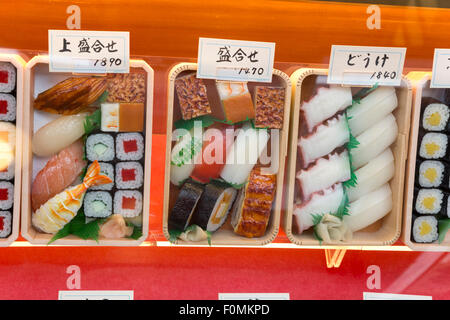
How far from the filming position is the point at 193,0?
1.62m


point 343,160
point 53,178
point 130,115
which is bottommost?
point 53,178

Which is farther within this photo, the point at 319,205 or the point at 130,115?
the point at 319,205

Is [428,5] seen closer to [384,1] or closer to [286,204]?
[384,1]

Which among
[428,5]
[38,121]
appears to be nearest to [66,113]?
[38,121]

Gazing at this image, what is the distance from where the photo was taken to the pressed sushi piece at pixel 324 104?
1512 mm

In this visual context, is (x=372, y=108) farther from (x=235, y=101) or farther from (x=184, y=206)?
(x=184, y=206)

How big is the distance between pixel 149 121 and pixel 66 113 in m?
0.29

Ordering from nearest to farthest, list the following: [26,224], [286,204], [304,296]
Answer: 1. [26,224]
2. [286,204]
3. [304,296]

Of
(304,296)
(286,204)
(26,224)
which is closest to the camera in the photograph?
(26,224)

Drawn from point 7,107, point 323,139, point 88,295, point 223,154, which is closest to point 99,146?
point 7,107

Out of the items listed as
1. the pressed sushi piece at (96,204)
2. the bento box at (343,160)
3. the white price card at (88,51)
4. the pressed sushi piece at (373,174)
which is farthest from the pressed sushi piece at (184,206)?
the pressed sushi piece at (373,174)

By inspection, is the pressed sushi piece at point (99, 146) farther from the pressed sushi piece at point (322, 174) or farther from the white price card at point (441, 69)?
the white price card at point (441, 69)

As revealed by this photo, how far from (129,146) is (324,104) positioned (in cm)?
67

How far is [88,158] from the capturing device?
1.47 meters
